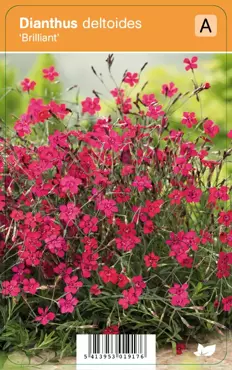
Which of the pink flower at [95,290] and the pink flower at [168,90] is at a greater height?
the pink flower at [168,90]

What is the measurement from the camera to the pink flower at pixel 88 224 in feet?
6.92

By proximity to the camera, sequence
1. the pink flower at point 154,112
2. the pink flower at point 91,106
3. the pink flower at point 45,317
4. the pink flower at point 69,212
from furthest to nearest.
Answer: the pink flower at point 91,106 < the pink flower at point 154,112 < the pink flower at point 45,317 < the pink flower at point 69,212

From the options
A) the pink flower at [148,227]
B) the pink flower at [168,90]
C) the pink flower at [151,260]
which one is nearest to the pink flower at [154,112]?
the pink flower at [168,90]

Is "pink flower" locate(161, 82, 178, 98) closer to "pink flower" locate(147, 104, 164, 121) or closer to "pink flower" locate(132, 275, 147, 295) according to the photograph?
"pink flower" locate(147, 104, 164, 121)

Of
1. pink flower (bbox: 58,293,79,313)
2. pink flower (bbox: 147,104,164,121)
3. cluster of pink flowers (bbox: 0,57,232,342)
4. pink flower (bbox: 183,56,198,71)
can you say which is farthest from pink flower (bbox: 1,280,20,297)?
pink flower (bbox: 183,56,198,71)

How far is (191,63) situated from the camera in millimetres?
2367

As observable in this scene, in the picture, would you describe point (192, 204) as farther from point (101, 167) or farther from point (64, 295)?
point (64, 295)

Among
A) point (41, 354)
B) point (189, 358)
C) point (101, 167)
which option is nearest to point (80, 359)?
point (41, 354)

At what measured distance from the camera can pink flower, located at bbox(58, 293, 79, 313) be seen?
211cm

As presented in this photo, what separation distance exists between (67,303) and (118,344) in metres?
0.21

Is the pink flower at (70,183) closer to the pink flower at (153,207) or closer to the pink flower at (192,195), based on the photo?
the pink flower at (153,207)

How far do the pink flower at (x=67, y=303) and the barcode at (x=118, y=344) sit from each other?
0.13 meters

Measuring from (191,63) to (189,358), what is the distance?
1.00 metres
